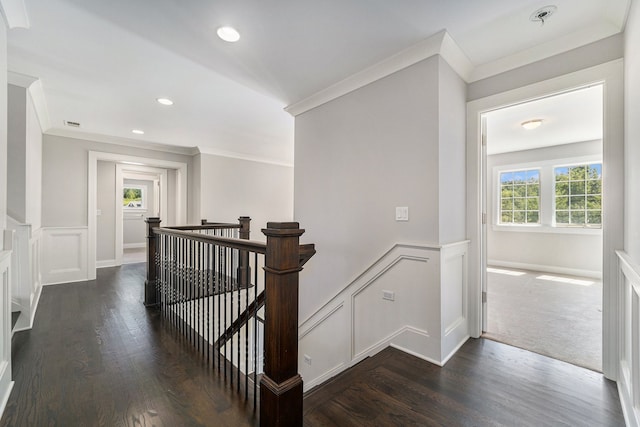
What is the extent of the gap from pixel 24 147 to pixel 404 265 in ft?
13.6

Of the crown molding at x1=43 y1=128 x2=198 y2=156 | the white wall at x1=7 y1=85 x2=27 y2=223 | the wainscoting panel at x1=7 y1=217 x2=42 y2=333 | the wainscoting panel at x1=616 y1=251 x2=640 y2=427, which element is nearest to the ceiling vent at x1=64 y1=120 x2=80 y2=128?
the crown molding at x1=43 y1=128 x2=198 y2=156

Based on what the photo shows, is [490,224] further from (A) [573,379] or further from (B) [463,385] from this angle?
(B) [463,385]

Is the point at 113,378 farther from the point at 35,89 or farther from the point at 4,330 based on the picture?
the point at 35,89

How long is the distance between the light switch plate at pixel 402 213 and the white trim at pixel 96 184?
5045 millimetres

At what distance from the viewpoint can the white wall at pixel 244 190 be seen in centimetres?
563

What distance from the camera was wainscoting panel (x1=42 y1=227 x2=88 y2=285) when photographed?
421 cm

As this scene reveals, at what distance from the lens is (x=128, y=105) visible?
137 inches

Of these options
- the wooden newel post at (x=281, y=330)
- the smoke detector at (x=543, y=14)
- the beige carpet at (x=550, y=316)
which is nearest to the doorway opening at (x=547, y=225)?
the beige carpet at (x=550, y=316)

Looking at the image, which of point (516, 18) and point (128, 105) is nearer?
point (516, 18)

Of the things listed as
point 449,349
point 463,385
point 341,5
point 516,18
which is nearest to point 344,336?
point 449,349

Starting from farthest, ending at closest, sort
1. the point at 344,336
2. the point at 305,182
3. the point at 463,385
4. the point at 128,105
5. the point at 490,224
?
1. the point at 490,224
2. the point at 128,105
3. the point at 305,182
4. the point at 344,336
5. the point at 463,385

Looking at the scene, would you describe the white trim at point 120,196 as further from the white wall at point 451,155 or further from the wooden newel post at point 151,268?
the white wall at point 451,155

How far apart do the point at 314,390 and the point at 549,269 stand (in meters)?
5.92

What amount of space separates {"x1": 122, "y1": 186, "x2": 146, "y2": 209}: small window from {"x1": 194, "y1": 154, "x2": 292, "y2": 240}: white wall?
4188 mm
